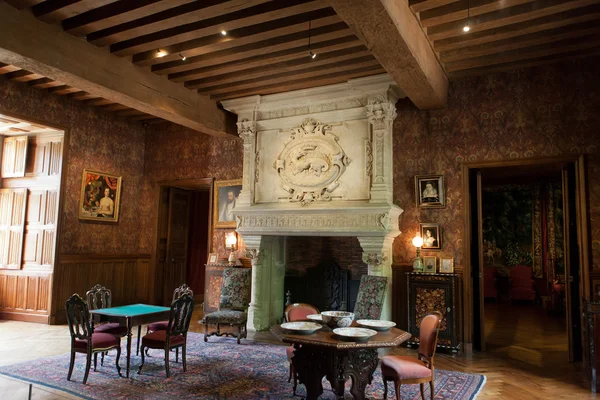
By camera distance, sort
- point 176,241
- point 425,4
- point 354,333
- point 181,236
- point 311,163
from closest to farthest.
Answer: point 354,333 < point 425,4 < point 311,163 < point 176,241 < point 181,236

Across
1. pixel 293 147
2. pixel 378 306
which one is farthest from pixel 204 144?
pixel 378 306

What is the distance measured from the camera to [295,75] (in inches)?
269

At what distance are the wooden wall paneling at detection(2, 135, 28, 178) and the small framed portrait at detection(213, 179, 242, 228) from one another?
3695 millimetres

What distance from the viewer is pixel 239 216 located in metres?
7.80

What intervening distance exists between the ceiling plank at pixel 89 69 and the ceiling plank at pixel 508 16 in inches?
157

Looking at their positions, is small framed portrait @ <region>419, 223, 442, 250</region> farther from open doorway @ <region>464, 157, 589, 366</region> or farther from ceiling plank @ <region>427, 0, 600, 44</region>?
ceiling plank @ <region>427, 0, 600, 44</region>

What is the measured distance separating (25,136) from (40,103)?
1252 mm

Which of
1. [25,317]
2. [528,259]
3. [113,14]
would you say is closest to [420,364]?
[113,14]

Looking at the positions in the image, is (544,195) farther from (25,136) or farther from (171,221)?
(25,136)

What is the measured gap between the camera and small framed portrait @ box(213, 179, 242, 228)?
28.6 feet

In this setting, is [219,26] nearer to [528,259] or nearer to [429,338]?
[429,338]

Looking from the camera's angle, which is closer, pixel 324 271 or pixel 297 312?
pixel 297 312

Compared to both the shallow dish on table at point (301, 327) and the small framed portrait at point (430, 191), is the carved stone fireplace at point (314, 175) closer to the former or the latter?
the small framed portrait at point (430, 191)

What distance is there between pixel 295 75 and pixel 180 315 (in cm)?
385
